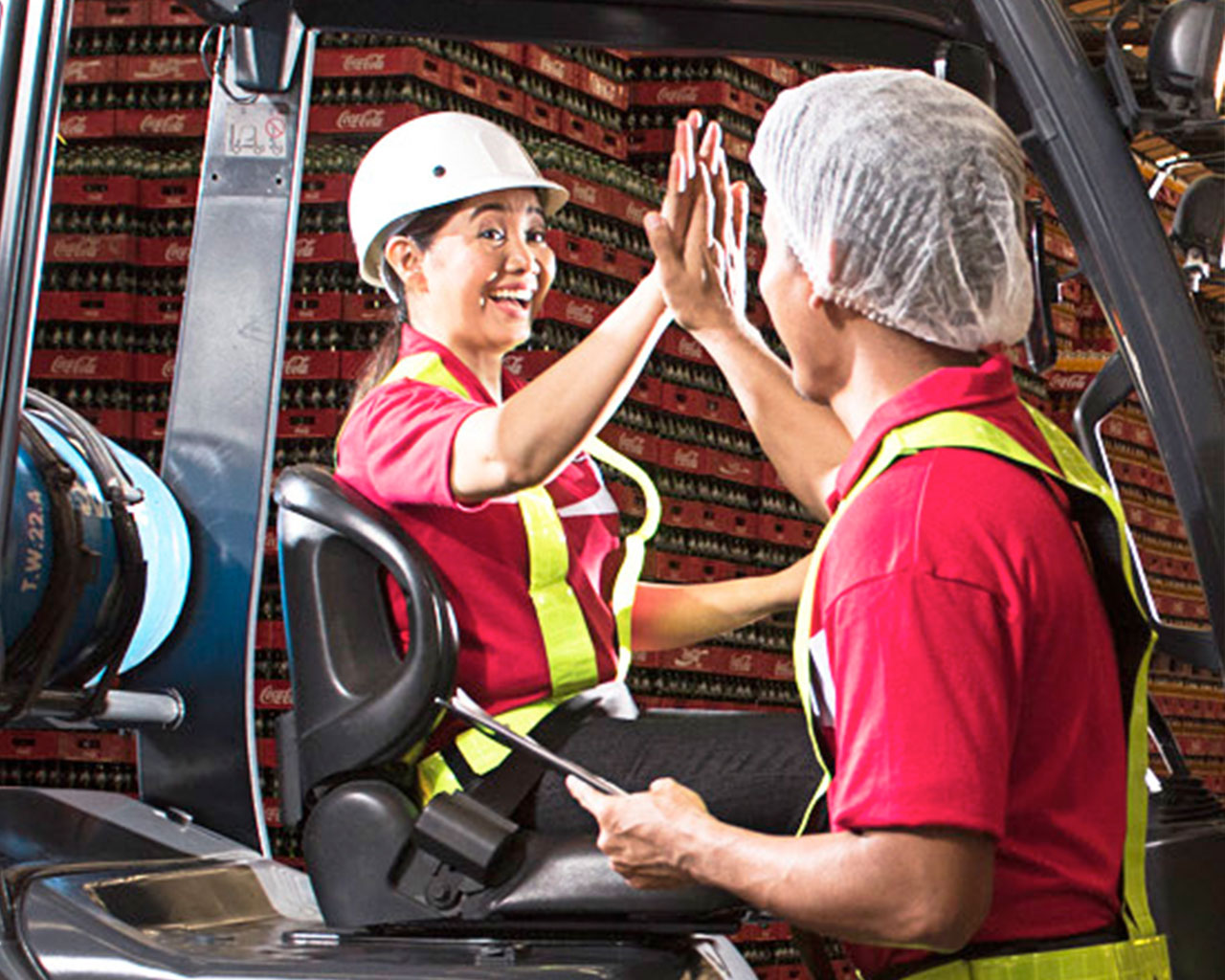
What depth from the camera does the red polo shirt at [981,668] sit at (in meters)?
1.66

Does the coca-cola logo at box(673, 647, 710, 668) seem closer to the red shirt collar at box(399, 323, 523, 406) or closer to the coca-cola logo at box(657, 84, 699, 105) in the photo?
the coca-cola logo at box(657, 84, 699, 105)

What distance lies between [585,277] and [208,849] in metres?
3.84

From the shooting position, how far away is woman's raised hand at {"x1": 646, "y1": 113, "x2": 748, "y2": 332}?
231 centimetres

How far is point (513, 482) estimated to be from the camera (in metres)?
2.43

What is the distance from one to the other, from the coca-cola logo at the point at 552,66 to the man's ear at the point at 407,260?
376 cm

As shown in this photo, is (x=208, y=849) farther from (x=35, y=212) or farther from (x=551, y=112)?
(x=551, y=112)

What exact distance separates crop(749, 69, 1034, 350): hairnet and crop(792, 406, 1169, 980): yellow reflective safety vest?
0.13m

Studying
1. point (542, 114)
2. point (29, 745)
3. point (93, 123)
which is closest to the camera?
point (29, 745)

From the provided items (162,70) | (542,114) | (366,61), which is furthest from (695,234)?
(542,114)

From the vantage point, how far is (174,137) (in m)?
6.25

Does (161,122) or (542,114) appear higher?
(542,114)

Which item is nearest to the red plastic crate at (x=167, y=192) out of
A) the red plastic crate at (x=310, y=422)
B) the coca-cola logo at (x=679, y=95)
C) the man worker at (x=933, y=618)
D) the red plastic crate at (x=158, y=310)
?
the red plastic crate at (x=158, y=310)

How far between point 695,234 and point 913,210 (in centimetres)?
54

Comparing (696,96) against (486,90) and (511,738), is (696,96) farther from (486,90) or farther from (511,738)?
(511,738)
